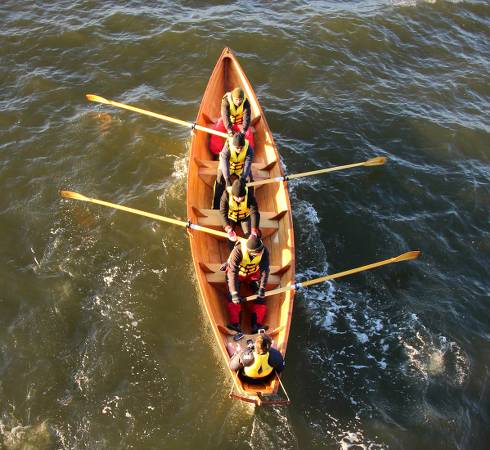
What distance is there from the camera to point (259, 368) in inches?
303

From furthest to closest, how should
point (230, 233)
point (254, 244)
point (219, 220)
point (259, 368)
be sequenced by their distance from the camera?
point (219, 220) < point (230, 233) < point (254, 244) < point (259, 368)

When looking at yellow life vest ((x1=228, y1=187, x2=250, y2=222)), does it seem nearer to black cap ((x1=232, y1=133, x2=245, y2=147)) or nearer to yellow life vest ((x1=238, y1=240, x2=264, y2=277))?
black cap ((x1=232, y1=133, x2=245, y2=147))

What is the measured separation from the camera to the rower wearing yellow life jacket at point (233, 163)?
10.9 m

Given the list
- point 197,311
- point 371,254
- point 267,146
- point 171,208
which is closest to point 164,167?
point 171,208

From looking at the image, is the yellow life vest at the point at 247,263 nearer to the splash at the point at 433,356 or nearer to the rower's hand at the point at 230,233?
the rower's hand at the point at 230,233

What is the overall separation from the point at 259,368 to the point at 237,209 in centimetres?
378

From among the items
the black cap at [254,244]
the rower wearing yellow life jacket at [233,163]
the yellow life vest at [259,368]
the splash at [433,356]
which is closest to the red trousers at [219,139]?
the rower wearing yellow life jacket at [233,163]

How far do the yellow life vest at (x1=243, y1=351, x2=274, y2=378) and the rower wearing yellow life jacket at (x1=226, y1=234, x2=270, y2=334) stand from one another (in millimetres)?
1419

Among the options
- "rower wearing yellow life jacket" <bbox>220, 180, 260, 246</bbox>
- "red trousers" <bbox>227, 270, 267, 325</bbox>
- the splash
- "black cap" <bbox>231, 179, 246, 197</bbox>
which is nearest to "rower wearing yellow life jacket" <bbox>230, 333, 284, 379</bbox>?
"red trousers" <bbox>227, 270, 267, 325</bbox>

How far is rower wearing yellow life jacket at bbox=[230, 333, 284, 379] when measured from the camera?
7500 mm

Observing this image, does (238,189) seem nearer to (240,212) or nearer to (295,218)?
(240,212)

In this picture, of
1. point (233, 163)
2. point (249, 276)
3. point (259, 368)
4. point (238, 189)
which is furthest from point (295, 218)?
point (259, 368)

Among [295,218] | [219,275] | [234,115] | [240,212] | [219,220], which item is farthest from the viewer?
[234,115]

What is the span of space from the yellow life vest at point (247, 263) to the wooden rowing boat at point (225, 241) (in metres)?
0.88
